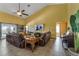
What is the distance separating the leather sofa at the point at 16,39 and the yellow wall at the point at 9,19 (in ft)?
0.94

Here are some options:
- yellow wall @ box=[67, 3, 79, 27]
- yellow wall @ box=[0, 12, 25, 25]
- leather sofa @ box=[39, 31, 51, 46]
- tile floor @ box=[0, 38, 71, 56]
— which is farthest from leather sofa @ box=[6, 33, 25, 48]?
yellow wall @ box=[67, 3, 79, 27]

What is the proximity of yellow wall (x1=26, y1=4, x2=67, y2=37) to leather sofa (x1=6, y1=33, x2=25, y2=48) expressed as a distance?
0.36 meters

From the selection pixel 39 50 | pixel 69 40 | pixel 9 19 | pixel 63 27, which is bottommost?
pixel 39 50

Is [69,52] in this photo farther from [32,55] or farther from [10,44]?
[10,44]

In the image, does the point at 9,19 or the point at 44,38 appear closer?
the point at 9,19

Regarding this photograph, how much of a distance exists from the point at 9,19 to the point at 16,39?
0.46 meters

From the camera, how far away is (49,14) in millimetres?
2918

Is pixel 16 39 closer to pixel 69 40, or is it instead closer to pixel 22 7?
pixel 22 7

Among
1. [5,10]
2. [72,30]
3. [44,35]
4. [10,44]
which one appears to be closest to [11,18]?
[5,10]

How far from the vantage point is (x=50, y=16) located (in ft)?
9.57

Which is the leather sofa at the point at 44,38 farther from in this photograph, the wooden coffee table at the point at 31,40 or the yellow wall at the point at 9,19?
the yellow wall at the point at 9,19

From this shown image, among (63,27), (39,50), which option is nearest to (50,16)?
(63,27)

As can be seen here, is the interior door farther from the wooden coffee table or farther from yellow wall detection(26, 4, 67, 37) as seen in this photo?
the wooden coffee table

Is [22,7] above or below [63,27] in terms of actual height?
above
